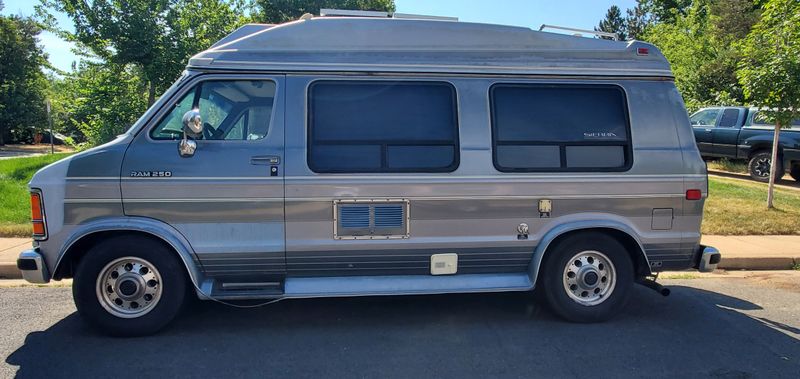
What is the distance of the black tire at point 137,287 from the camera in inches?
171

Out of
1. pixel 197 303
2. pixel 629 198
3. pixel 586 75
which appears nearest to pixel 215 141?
pixel 197 303

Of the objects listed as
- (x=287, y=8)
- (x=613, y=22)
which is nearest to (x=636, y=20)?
(x=613, y=22)

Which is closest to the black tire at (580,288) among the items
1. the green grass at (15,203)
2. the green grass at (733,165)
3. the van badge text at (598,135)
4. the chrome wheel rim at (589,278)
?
the chrome wheel rim at (589,278)

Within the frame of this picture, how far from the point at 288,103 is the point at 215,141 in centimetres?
67

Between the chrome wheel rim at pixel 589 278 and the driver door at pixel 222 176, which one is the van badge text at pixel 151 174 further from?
the chrome wheel rim at pixel 589 278

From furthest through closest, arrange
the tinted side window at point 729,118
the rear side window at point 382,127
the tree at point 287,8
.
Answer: the tree at point 287,8 → the tinted side window at point 729,118 → the rear side window at point 382,127

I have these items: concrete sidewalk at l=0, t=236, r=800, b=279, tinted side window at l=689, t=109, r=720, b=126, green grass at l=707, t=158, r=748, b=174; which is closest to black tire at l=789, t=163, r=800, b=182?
green grass at l=707, t=158, r=748, b=174

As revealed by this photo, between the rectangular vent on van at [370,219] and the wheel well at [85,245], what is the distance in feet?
4.57

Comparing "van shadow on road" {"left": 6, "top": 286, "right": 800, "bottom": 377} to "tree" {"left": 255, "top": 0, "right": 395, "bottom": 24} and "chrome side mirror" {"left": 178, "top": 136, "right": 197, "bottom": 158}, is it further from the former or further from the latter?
"tree" {"left": 255, "top": 0, "right": 395, "bottom": 24}

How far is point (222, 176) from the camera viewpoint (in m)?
4.37

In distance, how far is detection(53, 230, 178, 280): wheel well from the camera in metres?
4.36

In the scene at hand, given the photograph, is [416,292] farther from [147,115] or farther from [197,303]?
[147,115]

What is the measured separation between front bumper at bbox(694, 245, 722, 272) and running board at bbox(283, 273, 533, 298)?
62.8 inches

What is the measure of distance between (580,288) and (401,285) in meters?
1.63
